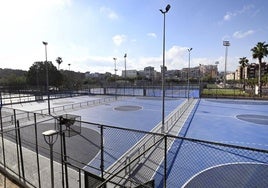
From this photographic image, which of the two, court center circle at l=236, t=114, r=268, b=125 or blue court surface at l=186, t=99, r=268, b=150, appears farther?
court center circle at l=236, t=114, r=268, b=125

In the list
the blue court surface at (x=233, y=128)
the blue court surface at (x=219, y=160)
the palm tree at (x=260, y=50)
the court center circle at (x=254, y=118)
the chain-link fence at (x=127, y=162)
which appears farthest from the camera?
the palm tree at (x=260, y=50)

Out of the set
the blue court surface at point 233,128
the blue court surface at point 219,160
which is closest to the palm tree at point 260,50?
the blue court surface at point 233,128

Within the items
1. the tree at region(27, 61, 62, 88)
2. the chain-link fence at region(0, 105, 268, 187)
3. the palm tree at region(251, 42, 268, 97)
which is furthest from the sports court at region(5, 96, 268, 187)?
the tree at region(27, 61, 62, 88)

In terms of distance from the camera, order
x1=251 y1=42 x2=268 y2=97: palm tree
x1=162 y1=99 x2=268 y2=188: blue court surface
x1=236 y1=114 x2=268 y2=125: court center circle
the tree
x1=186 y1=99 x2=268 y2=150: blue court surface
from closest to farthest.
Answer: x1=162 y1=99 x2=268 y2=188: blue court surface, x1=186 y1=99 x2=268 y2=150: blue court surface, x1=236 y1=114 x2=268 y2=125: court center circle, x1=251 y1=42 x2=268 y2=97: palm tree, the tree

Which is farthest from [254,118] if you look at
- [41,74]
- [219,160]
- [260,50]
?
[41,74]

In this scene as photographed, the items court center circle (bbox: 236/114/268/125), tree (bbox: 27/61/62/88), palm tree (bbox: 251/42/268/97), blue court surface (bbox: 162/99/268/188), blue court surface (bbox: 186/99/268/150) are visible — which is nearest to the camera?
blue court surface (bbox: 162/99/268/188)

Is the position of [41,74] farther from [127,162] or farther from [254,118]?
[127,162]

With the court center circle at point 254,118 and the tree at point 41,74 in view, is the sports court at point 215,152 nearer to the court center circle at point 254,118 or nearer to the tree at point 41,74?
the court center circle at point 254,118

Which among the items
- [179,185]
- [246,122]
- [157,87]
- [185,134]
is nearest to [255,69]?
[157,87]

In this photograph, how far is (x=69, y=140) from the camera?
50.7ft

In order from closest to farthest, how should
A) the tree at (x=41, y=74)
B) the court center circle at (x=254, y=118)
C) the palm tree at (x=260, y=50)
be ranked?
the court center circle at (x=254, y=118) → the palm tree at (x=260, y=50) → the tree at (x=41, y=74)

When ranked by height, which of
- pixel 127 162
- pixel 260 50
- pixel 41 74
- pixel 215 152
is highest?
pixel 260 50

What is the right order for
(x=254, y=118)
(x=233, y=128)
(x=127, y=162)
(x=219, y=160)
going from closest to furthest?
(x=127, y=162), (x=219, y=160), (x=233, y=128), (x=254, y=118)

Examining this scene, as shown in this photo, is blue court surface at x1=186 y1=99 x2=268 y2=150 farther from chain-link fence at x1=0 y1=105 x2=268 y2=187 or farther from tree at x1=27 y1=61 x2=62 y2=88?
tree at x1=27 y1=61 x2=62 y2=88
